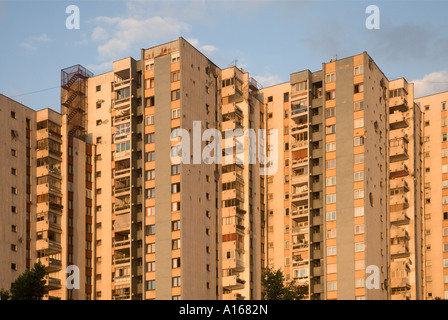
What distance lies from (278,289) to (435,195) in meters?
38.8

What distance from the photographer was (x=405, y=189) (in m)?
135

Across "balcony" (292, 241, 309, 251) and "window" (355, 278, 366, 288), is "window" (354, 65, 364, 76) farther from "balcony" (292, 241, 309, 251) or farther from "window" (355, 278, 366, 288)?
"window" (355, 278, 366, 288)

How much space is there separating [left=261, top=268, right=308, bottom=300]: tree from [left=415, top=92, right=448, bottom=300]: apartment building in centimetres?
2630

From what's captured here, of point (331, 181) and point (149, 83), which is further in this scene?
point (331, 181)

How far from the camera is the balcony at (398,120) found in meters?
135

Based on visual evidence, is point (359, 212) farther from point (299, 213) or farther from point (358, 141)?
point (299, 213)

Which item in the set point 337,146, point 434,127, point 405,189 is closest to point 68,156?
point 337,146

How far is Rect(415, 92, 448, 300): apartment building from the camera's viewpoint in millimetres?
138750

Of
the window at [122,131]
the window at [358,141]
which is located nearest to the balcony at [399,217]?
the window at [358,141]

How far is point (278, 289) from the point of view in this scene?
11719 centimetres

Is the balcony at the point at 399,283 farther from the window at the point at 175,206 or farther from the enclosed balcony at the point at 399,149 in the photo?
the window at the point at 175,206

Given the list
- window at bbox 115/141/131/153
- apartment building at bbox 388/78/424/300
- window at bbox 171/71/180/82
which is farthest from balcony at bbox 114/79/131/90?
apartment building at bbox 388/78/424/300

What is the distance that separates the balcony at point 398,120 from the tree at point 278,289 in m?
30.5

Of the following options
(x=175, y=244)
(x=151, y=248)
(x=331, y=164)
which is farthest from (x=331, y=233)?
(x=151, y=248)
